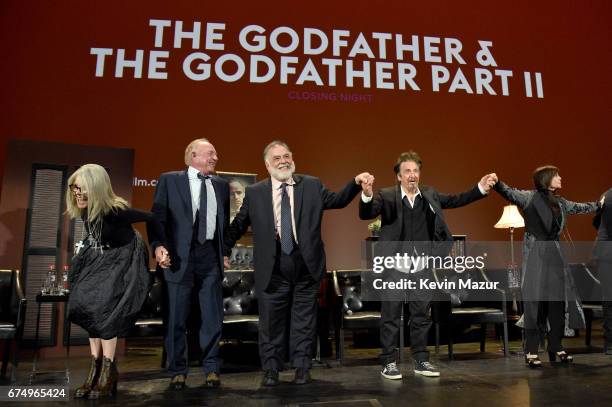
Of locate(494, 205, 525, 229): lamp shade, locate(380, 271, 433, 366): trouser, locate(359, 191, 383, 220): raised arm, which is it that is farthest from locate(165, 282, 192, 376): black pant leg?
locate(494, 205, 525, 229): lamp shade

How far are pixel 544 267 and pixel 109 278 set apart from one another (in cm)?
295

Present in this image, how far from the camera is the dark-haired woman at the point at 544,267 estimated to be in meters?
3.62

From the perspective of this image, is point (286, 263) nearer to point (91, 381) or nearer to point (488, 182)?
point (91, 381)

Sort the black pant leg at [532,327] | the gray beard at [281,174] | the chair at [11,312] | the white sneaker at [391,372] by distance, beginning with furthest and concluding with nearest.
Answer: the black pant leg at [532,327]
the chair at [11,312]
the white sneaker at [391,372]
the gray beard at [281,174]

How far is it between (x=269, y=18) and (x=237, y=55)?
0.61 metres

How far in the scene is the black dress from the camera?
266 centimetres

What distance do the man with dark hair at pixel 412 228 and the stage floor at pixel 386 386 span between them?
15 cm

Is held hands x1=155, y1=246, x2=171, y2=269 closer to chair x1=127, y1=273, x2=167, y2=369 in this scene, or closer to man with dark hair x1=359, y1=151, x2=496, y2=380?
chair x1=127, y1=273, x2=167, y2=369

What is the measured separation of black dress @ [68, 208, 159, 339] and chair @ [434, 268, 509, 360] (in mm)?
2280

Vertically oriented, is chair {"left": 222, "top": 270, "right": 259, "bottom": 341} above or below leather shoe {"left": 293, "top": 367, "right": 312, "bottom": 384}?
above

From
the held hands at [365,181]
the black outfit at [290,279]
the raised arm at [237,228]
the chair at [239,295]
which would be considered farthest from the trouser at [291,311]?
the chair at [239,295]

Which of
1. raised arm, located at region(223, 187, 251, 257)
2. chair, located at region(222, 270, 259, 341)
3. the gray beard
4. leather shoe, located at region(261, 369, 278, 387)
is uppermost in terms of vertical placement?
the gray beard

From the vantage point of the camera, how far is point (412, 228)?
3.32 meters

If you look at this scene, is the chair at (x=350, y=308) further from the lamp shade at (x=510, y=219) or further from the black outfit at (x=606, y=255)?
the lamp shade at (x=510, y=219)
